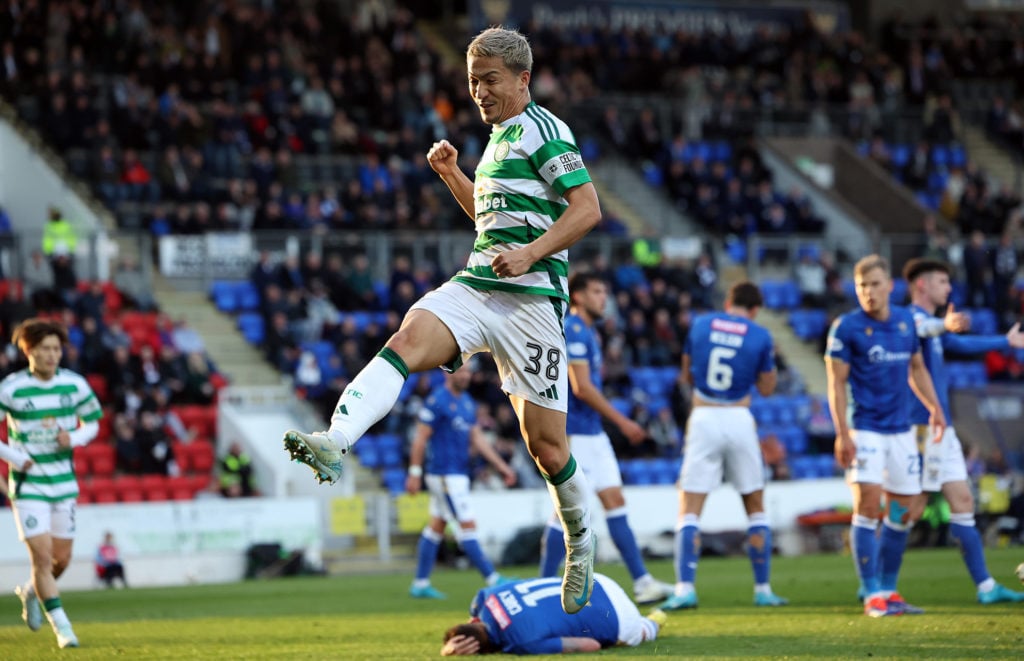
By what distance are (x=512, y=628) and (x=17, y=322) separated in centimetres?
1492

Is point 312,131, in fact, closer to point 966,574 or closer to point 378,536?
point 378,536

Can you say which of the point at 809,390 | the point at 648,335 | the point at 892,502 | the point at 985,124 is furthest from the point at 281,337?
the point at 985,124

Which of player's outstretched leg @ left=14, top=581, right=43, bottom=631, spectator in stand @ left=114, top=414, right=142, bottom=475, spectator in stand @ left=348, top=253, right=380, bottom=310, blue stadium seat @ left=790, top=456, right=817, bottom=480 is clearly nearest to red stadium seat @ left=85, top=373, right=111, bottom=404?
spectator in stand @ left=114, top=414, right=142, bottom=475

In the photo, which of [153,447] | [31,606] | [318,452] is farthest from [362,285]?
[318,452]

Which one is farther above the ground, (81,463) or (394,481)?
(81,463)

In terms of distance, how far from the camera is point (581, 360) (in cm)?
1214

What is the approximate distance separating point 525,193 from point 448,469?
7.95m

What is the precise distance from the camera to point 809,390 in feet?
95.1

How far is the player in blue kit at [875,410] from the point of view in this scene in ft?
36.4

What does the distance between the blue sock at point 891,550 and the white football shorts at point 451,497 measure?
4.94 meters

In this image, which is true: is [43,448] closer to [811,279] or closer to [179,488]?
[179,488]

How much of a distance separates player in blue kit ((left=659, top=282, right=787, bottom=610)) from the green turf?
1.79 ft

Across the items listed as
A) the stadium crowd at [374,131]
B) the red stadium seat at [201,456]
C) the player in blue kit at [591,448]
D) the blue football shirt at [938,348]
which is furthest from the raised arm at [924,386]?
the red stadium seat at [201,456]

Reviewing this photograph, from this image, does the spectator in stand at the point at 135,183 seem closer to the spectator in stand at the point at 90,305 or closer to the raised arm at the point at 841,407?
the spectator in stand at the point at 90,305
